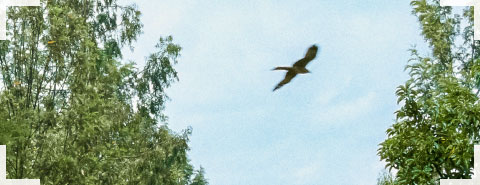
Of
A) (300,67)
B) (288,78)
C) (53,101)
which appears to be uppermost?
(53,101)

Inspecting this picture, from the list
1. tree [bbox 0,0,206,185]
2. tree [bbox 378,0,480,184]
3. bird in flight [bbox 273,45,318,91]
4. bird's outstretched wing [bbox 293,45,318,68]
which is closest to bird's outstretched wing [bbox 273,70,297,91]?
bird in flight [bbox 273,45,318,91]

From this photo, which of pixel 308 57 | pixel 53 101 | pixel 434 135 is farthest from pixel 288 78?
pixel 53 101

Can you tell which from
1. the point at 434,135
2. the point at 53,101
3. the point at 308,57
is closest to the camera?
the point at 308,57

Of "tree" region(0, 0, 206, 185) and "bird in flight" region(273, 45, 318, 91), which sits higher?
"tree" region(0, 0, 206, 185)

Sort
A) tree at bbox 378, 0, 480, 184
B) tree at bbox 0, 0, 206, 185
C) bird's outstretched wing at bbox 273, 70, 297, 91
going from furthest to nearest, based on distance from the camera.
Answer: tree at bbox 0, 0, 206, 185 → tree at bbox 378, 0, 480, 184 → bird's outstretched wing at bbox 273, 70, 297, 91

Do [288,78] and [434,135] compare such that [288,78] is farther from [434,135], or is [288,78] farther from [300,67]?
[434,135]

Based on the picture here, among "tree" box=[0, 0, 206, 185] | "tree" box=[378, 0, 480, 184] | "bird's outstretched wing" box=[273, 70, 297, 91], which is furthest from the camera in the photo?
"tree" box=[0, 0, 206, 185]

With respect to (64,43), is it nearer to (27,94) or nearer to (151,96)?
(27,94)

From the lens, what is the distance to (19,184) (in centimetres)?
1105

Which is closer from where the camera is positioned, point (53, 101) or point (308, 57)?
point (308, 57)

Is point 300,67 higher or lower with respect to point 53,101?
lower

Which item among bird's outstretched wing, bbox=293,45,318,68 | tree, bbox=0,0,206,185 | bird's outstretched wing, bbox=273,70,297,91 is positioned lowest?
bird's outstretched wing, bbox=273,70,297,91

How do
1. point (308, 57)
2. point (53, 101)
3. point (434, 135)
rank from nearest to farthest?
point (308, 57) → point (434, 135) → point (53, 101)

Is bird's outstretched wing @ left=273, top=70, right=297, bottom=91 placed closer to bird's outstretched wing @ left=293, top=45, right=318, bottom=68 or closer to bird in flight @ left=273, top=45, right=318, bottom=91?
bird in flight @ left=273, top=45, right=318, bottom=91
